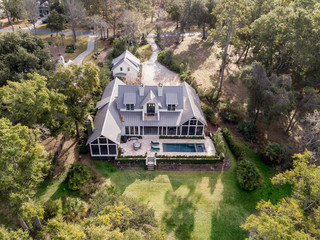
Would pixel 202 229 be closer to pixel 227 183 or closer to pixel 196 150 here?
pixel 227 183

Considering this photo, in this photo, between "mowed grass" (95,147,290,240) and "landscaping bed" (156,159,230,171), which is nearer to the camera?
"mowed grass" (95,147,290,240)

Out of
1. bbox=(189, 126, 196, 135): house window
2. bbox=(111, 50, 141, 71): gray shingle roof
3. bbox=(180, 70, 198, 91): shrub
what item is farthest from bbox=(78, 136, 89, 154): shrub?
bbox=(180, 70, 198, 91): shrub

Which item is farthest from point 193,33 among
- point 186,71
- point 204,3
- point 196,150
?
point 196,150

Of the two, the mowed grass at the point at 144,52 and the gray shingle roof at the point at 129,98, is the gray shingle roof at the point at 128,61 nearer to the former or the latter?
the mowed grass at the point at 144,52

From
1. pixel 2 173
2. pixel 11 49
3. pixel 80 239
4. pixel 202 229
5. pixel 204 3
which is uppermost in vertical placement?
pixel 204 3

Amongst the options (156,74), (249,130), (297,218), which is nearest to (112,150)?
(249,130)

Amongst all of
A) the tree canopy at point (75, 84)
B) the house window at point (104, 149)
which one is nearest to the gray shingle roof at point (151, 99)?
the tree canopy at point (75, 84)

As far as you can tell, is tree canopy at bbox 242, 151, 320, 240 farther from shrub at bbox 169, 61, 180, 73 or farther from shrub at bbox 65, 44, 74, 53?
shrub at bbox 65, 44, 74, 53
